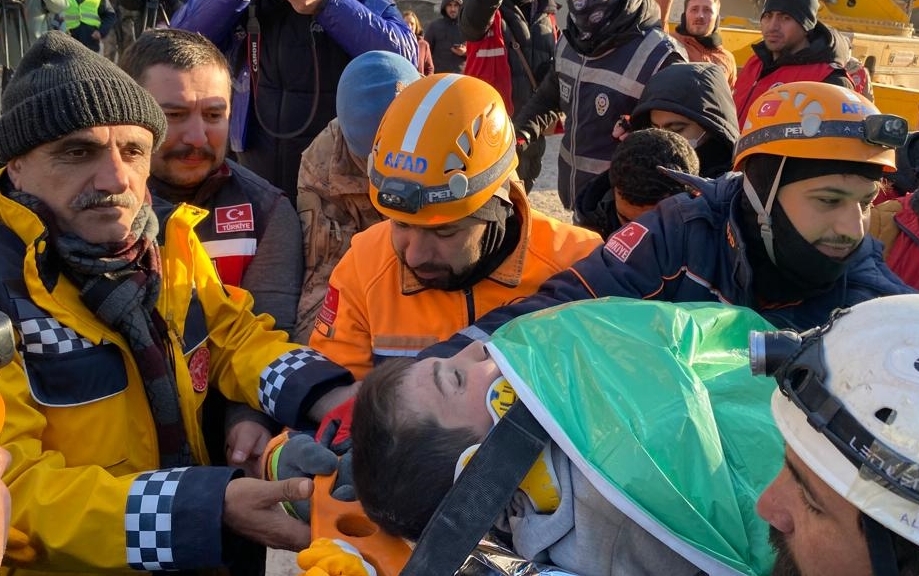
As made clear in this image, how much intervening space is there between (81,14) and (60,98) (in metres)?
9.20

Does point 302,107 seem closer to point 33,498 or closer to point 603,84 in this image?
point 603,84

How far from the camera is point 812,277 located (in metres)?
2.55

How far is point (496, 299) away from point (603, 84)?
275 cm

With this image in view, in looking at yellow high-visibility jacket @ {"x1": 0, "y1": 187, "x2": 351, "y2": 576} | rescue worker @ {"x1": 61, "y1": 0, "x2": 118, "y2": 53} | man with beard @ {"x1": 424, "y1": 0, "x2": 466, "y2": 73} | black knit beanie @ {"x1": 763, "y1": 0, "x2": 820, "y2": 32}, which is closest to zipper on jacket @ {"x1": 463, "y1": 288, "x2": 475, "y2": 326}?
yellow high-visibility jacket @ {"x1": 0, "y1": 187, "x2": 351, "y2": 576}

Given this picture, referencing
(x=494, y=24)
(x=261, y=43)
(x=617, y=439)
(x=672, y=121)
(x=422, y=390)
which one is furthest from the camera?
(x=494, y=24)

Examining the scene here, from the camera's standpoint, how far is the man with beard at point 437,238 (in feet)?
8.18

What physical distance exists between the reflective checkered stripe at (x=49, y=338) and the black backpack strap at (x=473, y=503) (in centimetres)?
112

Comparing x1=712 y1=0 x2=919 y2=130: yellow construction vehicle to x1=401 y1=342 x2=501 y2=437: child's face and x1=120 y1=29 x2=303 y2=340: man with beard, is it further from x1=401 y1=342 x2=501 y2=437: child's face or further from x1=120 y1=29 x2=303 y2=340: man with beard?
x1=401 y1=342 x2=501 y2=437: child's face

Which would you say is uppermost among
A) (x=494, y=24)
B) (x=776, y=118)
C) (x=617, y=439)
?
(x=776, y=118)

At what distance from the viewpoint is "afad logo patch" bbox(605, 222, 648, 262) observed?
267cm

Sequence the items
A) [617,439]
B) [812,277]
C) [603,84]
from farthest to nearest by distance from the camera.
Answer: [603,84]
[812,277]
[617,439]

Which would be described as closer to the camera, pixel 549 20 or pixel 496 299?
pixel 496 299

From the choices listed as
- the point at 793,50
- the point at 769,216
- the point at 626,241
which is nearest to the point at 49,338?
the point at 626,241

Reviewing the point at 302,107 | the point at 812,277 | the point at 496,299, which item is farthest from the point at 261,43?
the point at 812,277
